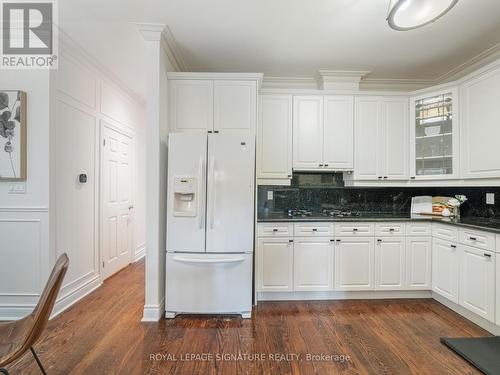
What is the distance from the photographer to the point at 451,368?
1742mm

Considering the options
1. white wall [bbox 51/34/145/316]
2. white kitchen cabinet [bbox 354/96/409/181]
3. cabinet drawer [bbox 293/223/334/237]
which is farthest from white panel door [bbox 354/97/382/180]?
white wall [bbox 51/34/145/316]

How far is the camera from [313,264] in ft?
8.97

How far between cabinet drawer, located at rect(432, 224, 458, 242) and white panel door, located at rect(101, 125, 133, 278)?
4.03 m

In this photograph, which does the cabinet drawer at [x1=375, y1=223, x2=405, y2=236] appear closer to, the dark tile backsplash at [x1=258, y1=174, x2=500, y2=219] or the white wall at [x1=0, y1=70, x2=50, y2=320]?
the dark tile backsplash at [x1=258, y1=174, x2=500, y2=219]

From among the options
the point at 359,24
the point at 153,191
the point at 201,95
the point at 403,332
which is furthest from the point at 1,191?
the point at 403,332

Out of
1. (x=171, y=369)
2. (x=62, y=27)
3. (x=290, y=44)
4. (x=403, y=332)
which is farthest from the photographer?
(x=290, y=44)

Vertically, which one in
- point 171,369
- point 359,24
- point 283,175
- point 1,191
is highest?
point 359,24

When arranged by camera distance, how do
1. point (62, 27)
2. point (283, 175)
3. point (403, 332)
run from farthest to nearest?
1. point (283, 175)
2. point (62, 27)
3. point (403, 332)

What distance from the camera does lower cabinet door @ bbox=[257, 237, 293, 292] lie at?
270 centimetres

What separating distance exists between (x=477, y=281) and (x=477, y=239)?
383 mm

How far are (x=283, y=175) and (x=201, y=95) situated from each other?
1.32 m

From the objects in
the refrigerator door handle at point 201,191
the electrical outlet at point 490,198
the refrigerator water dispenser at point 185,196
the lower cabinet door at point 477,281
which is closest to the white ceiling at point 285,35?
the refrigerator door handle at point 201,191

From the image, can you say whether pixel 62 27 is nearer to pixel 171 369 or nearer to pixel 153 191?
pixel 153 191

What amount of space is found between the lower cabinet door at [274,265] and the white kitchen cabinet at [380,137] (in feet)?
4.27
